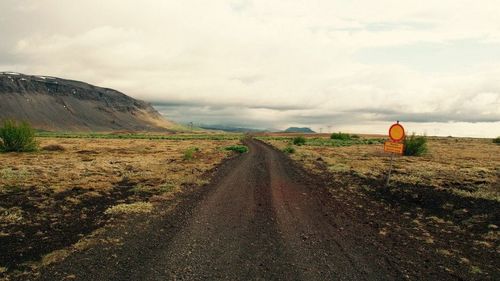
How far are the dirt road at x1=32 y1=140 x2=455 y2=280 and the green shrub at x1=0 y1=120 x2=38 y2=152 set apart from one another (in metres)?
35.5

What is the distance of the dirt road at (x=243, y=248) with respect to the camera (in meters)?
8.09

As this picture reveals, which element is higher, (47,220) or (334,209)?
(334,209)

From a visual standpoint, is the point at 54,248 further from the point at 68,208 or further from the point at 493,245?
the point at 493,245

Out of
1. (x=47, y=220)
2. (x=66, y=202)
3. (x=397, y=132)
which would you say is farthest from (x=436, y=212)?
(x=66, y=202)

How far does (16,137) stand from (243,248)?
41.7 meters

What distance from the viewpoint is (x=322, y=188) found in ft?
64.2

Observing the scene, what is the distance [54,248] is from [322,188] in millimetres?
13947

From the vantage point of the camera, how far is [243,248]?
9672 millimetres

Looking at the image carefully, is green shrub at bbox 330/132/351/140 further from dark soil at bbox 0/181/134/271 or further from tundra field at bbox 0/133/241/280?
dark soil at bbox 0/181/134/271

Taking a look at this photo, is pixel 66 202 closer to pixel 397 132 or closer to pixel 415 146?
pixel 397 132

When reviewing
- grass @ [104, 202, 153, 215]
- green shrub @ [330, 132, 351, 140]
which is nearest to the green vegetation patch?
green shrub @ [330, 132, 351, 140]

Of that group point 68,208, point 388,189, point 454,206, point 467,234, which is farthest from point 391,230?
point 68,208

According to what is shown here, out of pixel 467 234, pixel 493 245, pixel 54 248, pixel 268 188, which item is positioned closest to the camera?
pixel 54 248

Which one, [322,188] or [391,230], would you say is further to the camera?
[322,188]
